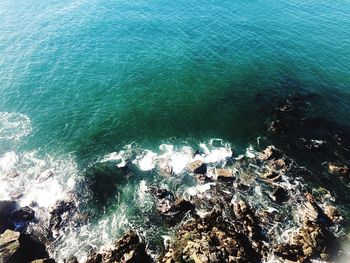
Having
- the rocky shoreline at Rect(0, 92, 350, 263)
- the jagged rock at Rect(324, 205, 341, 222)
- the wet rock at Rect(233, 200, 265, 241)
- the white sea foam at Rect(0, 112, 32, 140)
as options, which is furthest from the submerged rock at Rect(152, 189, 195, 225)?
the white sea foam at Rect(0, 112, 32, 140)

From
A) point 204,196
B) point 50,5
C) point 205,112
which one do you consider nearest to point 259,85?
point 205,112

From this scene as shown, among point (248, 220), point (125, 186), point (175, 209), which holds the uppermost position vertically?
point (248, 220)

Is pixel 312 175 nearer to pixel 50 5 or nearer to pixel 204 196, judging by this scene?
pixel 204 196

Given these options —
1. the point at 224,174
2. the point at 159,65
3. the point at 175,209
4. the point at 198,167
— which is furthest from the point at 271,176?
the point at 159,65

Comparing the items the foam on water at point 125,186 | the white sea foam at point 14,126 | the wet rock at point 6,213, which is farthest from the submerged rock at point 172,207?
the white sea foam at point 14,126

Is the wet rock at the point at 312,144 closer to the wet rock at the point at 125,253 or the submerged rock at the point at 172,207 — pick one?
the submerged rock at the point at 172,207

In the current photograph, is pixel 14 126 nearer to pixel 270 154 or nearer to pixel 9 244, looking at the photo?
pixel 9 244
